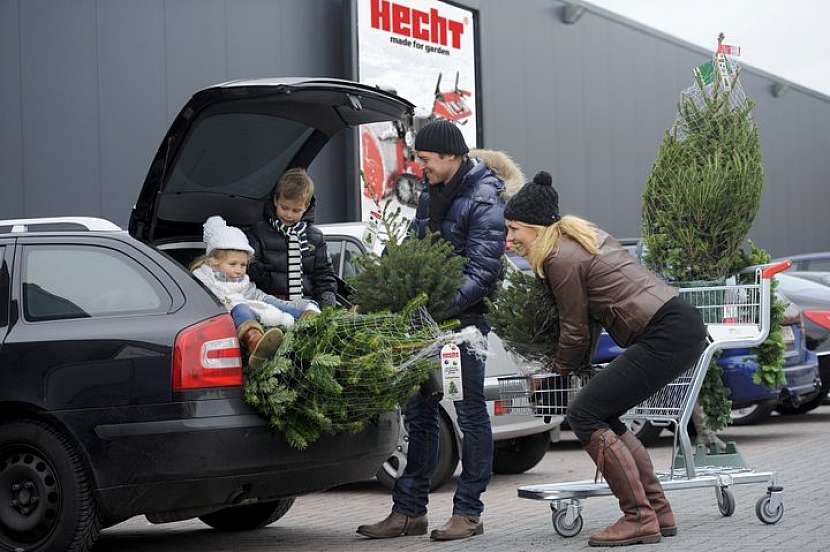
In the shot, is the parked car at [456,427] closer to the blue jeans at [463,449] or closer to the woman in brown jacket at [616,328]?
the blue jeans at [463,449]

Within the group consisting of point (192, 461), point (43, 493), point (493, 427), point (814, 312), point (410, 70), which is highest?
point (410, 70)

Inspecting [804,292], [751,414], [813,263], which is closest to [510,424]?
[751,414]

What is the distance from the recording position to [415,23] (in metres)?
18.0

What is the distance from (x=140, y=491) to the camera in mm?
5887

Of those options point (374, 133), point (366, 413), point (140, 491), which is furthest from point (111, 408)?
point (374, 133)

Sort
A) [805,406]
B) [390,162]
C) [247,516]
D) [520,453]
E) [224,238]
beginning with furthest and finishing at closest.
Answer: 1. [390,162]
2. [805,406]
3. [520,453]
4. [247,516]
5. [224,238]

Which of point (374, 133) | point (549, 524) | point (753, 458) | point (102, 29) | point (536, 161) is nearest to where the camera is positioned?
point (549, 524)

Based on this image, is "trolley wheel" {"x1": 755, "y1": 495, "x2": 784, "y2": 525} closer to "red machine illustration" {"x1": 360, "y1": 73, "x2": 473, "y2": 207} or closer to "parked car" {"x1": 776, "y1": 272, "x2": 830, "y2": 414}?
"parked car" {"x1": 776, "y1": 272, "x2": 830, "y2": 414}

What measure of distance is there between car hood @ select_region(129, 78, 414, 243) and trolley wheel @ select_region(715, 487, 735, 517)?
267 centimetres

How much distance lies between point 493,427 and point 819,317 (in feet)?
19.6

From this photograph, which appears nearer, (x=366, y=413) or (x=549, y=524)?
(x=366, y=413)

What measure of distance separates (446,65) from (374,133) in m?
2.05

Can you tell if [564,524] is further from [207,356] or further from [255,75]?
[255,75]

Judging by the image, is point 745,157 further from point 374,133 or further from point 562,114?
point 562,114
